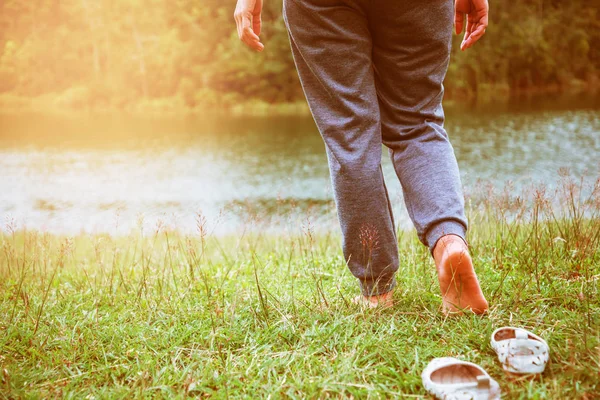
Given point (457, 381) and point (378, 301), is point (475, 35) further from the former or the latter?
point (457, 381)

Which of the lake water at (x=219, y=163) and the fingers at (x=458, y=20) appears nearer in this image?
the fingers at (x=458, y=20)

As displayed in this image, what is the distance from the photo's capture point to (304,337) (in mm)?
1517

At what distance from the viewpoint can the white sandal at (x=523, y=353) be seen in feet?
4.00

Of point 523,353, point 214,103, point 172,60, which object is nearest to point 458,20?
point 523,353

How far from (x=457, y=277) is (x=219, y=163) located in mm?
14673

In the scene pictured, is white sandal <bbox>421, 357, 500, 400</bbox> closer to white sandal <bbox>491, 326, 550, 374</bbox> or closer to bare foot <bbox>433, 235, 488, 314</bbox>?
white sandal <bbox>491, 326, 550, 374</bbox>

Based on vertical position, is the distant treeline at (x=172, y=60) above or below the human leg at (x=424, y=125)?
above

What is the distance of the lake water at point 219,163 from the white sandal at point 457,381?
5.13 metres

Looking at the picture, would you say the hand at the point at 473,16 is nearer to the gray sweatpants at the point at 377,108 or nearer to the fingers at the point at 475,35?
the fingers at the point at 475,35

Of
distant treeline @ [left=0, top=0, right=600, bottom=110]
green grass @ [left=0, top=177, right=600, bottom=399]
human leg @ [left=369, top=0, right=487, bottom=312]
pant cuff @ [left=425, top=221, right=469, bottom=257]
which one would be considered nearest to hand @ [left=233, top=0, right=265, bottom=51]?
human leg @ [left=369, top=0, right=487, bottom=312]

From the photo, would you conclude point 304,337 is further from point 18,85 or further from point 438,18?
point 18,85

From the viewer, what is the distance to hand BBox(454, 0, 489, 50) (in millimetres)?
1678

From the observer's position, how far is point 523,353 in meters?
1.25

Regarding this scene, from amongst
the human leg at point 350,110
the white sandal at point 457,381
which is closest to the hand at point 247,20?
the human leg at point 350,110
